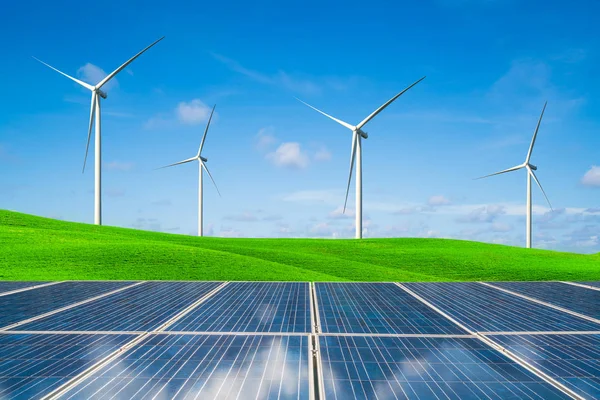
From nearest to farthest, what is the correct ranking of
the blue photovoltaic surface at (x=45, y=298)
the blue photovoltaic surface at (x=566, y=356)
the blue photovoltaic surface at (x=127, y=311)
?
1. the blue photovoltaic surface at (x=566, y=356)
2. the blue photovoltaic surface at (x=127, y=311)
3. the blue photovoltaic surface at (x=45, y=298)

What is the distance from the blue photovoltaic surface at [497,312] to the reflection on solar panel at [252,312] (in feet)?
11.9

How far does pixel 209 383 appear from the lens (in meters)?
5.74

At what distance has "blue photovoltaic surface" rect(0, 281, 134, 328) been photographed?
1039 centimetres

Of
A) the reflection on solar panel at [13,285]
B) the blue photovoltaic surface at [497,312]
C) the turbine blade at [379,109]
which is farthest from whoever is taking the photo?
the turbine blade at [379,109]

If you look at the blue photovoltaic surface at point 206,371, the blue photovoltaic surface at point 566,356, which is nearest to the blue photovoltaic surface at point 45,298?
the blue photovoltaic surface at point 206,371

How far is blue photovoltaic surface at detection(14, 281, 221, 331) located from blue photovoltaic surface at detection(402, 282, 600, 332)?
6.81 m

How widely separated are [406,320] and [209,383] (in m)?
5.18

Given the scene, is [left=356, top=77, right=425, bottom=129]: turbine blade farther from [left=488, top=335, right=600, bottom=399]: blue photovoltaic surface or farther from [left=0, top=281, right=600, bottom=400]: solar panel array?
Answer: [left=488, top=335, right=600, bottom=399]: blue photovoltaic surface

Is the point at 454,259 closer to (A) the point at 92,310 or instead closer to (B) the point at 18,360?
(A) the point at 92,310

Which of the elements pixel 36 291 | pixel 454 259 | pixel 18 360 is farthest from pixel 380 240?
pixel 18 360

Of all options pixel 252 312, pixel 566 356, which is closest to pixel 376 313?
pixel 252 312

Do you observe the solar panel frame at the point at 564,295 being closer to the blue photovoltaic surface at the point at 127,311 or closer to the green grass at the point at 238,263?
the blue photovoltaic surface at the point at 127,311

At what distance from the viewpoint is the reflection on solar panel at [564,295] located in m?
11.4

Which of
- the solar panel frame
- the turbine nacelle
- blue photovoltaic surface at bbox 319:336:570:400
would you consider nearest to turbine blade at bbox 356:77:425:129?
the turbine nacelle
